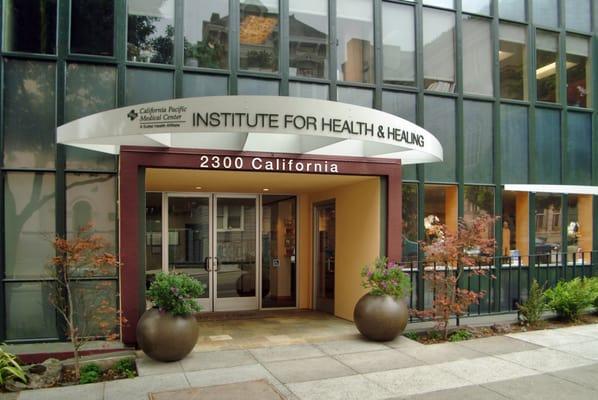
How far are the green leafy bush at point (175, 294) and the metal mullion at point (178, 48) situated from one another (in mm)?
3135

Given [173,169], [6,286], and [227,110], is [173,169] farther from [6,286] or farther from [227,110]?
[6,286]

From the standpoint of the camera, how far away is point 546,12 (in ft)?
36.3

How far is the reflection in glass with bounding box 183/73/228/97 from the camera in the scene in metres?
8.22

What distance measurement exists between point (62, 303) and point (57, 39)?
405 cm

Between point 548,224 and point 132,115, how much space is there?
360 inches

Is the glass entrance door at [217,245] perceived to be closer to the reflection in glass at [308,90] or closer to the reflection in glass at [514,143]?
the reflection in glass at [308,90]

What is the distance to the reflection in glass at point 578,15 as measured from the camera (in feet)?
37.2

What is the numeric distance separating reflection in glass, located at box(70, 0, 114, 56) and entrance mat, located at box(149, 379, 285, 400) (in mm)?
5316

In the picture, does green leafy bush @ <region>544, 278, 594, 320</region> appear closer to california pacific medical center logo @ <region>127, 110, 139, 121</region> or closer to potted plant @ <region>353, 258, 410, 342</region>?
potted plant @ <region>353, 258, 410, 342</region>

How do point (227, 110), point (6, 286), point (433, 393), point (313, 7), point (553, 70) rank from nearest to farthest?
point (433, 393) < point (227, 110) < point (6, 286) < point (313, 7) < point (553, 70)

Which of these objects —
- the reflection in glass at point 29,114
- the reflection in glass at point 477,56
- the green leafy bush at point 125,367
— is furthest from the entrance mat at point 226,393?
the reflection in glass at point 477,56

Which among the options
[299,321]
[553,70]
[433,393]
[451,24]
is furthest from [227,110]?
[553,70]

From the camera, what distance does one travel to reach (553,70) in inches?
440

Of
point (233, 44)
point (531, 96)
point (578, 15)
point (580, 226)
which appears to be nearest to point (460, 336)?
point (580, 226)
